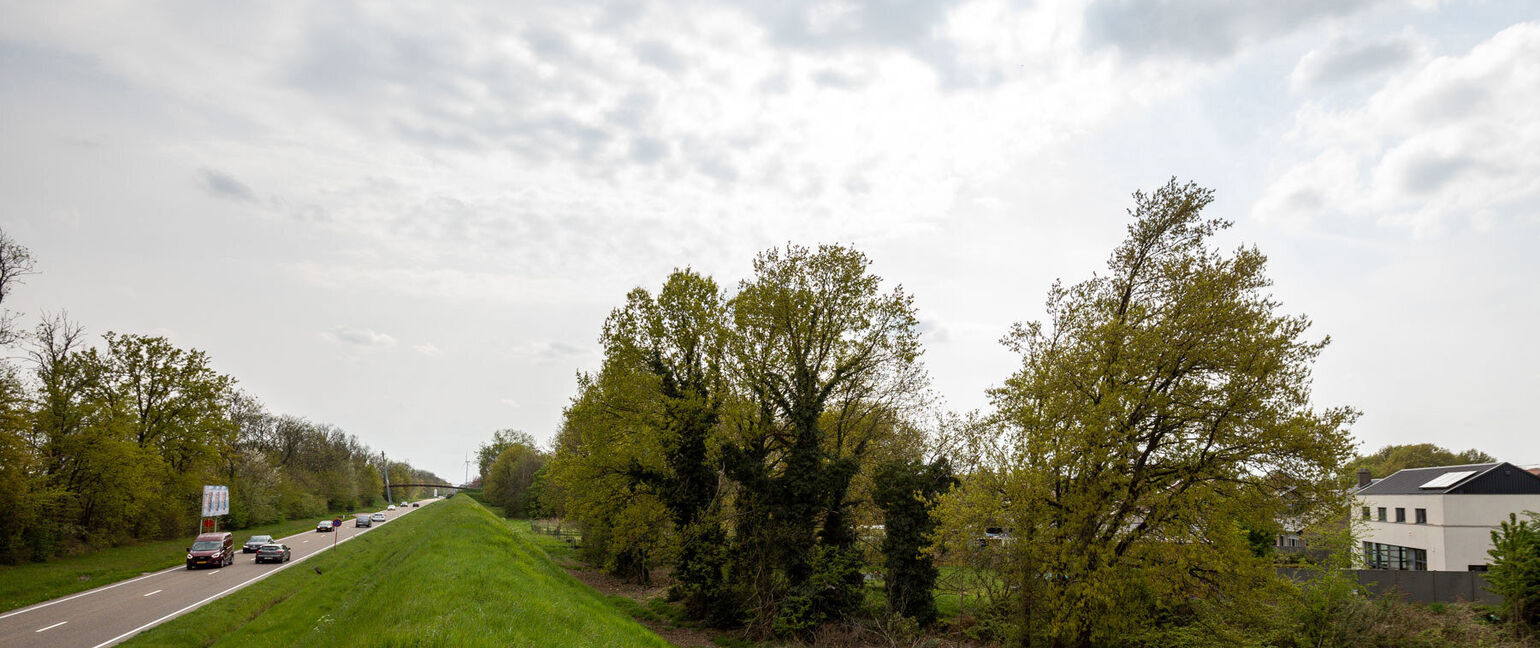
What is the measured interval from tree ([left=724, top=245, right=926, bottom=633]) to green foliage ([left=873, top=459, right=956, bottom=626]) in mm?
1870

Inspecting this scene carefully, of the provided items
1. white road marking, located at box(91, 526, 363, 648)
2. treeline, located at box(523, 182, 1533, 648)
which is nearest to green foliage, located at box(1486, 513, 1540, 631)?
treeline, located at box(523, 182, 1533, 648)

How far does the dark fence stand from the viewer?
105 feet

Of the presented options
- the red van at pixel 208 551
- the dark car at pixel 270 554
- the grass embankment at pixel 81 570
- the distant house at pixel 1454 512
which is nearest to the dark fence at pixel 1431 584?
the distant house at pixel 1454 512

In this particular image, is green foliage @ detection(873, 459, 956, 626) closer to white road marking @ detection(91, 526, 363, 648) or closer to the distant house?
white road marking @ detection(91, 526, 363, 648)

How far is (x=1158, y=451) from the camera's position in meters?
18.7

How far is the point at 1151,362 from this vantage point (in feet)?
58.9

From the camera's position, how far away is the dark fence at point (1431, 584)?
3206 cm

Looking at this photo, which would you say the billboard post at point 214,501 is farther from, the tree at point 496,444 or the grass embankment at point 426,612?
the tree at point 496,444

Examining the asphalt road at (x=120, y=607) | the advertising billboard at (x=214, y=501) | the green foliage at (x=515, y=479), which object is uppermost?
the advertising billboard at (x=214, y=501)

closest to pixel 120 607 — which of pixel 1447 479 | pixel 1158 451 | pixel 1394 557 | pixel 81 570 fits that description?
pixel 81 570

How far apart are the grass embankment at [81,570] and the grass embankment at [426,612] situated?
6578mm

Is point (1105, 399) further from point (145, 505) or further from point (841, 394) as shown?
point (145, 505)

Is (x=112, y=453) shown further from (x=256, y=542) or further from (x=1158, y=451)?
(x=1158, y=451)

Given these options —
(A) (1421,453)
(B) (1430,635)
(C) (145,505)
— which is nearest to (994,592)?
(B) (1430,635)
